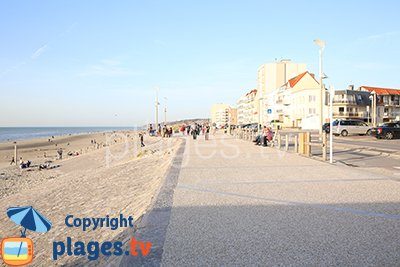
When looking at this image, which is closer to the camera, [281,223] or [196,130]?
[281,223]

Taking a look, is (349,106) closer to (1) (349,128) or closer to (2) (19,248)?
(1) (349,128)

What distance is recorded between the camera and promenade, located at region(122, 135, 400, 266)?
388cm

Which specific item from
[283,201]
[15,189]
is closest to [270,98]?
[15,189]

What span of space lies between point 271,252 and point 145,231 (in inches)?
73.4

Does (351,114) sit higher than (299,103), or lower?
lower

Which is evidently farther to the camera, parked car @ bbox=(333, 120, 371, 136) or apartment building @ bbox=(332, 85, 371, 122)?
apartment building @ bbox=(332, 85, 371, 122)

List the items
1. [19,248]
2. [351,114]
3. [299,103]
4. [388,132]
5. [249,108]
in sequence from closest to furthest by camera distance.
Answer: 1. [19,248]
2. [388,132]
3. [351,114]
4. [299,103]
5. [249,108]

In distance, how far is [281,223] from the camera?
5156mm

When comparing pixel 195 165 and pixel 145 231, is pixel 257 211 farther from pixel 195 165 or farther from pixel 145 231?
pixel 195 165

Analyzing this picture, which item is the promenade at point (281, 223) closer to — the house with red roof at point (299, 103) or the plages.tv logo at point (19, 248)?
the plages.tv logo at point (19, 248)

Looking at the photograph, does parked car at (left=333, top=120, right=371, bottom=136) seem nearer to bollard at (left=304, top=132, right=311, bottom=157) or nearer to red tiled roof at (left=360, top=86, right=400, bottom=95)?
bollard at (left=304, top=132, right=311, bottom=157)

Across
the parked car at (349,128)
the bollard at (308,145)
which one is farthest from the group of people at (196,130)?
the bollard at (308,145)

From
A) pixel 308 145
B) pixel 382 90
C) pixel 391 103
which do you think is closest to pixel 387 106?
pixel 391 103

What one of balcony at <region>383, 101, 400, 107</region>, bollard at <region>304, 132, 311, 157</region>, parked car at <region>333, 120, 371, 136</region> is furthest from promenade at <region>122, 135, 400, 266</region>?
→ balcony at <region>383, 101, 400, 107</region>
